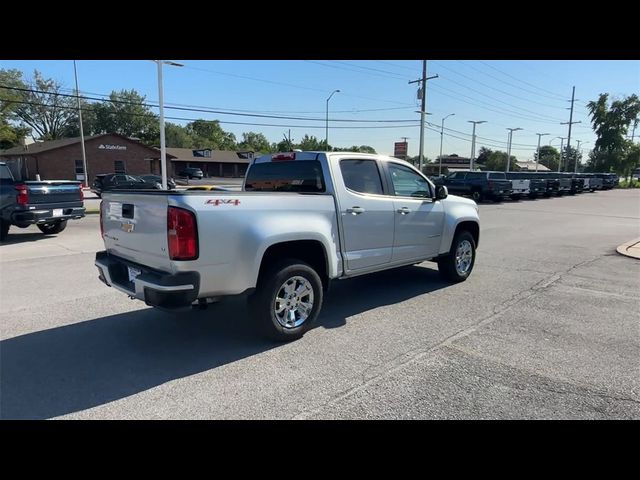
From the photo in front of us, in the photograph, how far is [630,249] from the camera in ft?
33.4

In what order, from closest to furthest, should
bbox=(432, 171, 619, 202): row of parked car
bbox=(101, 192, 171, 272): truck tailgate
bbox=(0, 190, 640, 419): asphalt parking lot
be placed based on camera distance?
bbox=(0, 190, 640, 419): asphalt parking lot
bbox=(101, 192, 171, 272): truck tailgate
bbox=(432, 171, 619, 202): row of parked car

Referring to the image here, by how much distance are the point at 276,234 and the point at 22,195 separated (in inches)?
351

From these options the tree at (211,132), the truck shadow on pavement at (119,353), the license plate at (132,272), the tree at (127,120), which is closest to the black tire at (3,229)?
the truck shadow on pavement at (119,353)

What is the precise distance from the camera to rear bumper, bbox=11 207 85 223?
32.6 ft

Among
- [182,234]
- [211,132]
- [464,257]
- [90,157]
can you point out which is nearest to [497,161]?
[211,132]

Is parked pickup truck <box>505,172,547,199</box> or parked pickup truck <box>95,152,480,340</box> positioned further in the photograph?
parked pickup truck <box>505,172,547,199</box>

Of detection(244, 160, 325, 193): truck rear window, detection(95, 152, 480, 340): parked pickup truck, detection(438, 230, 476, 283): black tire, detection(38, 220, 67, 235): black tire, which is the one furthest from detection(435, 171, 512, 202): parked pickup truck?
detection(244, 160, 325, 193): truck rear window

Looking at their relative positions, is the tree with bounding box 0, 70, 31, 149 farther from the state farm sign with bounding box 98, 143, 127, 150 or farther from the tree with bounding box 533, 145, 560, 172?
the tree with bounding box 533, 145, 560, 172

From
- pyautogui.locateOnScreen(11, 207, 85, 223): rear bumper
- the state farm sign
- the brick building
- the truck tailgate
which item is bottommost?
pyautogui.locateOnScreen(11, 207, 85, 223): rear bumper

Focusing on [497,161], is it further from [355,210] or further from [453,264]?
[355,210]

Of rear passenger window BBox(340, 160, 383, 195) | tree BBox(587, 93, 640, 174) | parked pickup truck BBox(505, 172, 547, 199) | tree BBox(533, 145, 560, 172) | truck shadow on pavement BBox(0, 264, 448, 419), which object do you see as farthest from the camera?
tree BBox(533, 145, 560, 172)

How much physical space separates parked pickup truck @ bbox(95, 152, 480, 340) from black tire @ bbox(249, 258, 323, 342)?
0.01 meters

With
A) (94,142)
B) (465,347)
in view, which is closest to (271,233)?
(465,347)

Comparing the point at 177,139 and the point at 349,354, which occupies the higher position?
the point at 177,139
